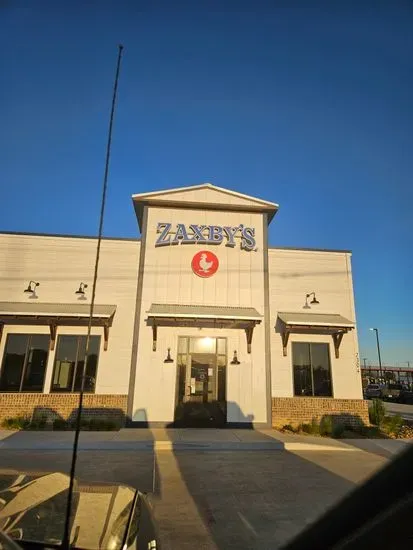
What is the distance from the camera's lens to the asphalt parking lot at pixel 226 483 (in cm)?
468

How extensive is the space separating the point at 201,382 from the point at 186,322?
7.35 feet

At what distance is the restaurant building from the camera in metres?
12.8

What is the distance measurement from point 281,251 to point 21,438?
1126cm

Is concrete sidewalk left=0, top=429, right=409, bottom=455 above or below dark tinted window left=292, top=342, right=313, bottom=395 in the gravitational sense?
below

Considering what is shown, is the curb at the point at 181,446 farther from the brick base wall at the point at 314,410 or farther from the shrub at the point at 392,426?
the shrub at the point at 392,426

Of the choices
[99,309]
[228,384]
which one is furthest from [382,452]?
[99,309]

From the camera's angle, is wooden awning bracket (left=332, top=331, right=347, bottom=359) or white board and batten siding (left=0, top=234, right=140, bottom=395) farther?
wooden awning bracket (left=332, top=331, right=347, bottom=359)

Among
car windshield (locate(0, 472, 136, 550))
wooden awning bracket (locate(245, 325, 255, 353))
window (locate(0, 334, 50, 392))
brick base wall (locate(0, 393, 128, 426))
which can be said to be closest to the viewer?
car windshield (locate(0, 472, 136, 550))

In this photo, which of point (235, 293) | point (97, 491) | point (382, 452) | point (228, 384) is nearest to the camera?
point (97, 491)

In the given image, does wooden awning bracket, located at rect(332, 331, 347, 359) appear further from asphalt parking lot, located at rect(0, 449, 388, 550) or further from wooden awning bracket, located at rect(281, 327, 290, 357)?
asphalt parking lot, located at rect(0, 449, 388, 550)

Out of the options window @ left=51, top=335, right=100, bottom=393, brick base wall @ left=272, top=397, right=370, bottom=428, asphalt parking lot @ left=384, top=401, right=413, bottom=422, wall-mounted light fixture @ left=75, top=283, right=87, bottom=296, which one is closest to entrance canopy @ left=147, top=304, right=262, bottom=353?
window @ left=51, top=335, right=100, bottom=393

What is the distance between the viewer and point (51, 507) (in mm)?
2367

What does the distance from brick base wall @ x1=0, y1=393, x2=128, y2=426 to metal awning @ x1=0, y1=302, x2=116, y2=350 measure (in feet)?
5.78

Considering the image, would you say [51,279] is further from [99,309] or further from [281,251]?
[281,251]
